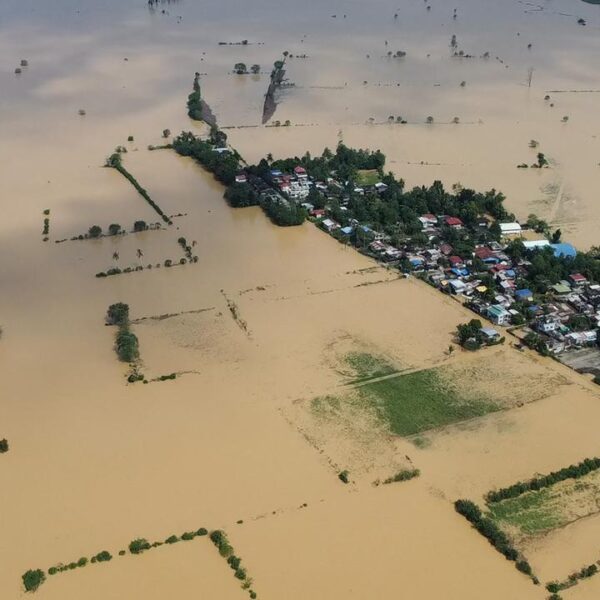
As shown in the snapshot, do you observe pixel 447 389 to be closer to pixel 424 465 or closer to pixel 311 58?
pixel 424 465

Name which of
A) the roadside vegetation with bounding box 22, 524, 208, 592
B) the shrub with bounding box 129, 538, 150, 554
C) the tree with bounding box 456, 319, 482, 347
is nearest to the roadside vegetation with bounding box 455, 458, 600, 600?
the tree with bounding box 456, 319, 482, 347

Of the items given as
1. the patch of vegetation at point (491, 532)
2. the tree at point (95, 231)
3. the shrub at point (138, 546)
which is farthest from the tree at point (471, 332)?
the tree at point (95, 231)

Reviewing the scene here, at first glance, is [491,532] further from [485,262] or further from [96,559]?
[485,262]

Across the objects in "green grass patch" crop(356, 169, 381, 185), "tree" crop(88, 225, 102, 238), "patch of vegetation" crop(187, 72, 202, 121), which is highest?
"patch of vegetation" crop(187, 72, 202, 121)

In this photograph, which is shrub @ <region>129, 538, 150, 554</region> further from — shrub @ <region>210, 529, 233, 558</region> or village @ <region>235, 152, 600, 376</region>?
A: village @ <region>235, 152, 600, 376</region>

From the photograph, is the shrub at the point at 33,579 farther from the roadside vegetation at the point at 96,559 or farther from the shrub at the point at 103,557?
the shrub at the point at 103,557

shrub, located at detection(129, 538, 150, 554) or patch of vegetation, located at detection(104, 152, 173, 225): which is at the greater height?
patch of vegetation, located at detection(104, 152, 173, 225)

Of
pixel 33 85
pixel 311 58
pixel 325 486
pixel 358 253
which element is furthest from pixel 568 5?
pixel 325 486
